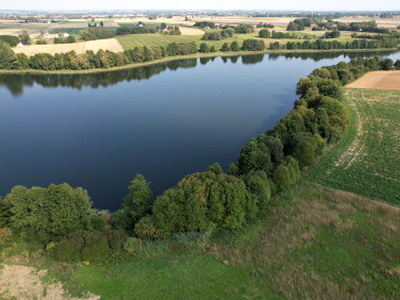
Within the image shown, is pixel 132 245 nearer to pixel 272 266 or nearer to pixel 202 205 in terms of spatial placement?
pixel 202 205

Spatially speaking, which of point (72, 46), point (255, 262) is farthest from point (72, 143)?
point (72, 46)

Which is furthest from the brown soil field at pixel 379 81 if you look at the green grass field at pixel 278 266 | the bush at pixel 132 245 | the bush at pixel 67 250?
the bush at pixel 67 250

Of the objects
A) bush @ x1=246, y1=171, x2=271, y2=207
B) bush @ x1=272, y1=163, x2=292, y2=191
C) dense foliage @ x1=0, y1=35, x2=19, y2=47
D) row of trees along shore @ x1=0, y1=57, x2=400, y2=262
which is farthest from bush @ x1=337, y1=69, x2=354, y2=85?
dense foliage @ x1=0, y1=35, x2=19, y2=47

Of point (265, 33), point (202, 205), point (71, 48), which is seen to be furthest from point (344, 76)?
point (71, 48)

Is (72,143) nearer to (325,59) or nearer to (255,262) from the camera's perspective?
(255,262)

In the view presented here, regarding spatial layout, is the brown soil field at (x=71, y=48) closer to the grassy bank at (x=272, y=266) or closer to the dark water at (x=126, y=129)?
the dark water at (x=126, y=129)
